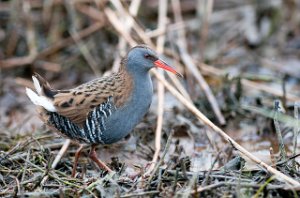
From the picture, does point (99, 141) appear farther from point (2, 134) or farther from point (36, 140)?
point (2, 134)

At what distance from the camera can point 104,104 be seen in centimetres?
447

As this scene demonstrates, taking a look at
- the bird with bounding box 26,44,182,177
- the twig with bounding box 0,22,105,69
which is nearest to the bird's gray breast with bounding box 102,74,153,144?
the bird with bounding box 26,44,182,177

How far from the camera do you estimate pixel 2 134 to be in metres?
5.34

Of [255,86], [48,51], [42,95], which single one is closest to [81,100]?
[42,95]

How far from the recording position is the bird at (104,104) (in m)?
4.45

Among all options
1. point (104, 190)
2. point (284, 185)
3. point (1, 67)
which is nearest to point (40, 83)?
point (104, 190)

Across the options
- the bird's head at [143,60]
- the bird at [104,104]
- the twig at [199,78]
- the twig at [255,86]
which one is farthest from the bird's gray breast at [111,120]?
the twig at [255,86]

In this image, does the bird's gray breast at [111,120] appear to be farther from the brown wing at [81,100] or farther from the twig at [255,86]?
the twig at [255,86]

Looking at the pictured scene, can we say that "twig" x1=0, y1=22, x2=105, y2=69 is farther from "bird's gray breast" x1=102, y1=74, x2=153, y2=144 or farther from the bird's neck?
"bird's gray breast" x1=102, y1=74, x2=153, y2=144

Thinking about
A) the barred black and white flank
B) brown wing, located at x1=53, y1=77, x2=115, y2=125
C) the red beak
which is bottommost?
the barred black and white flank

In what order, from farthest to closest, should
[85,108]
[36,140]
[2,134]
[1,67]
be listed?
1. [1,67]
2. [2,134]
3. [36,140]
4. [85,108]

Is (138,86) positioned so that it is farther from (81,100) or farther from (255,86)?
(255,86)

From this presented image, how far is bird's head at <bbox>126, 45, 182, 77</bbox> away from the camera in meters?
4.57

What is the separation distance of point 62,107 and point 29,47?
2.65 m
